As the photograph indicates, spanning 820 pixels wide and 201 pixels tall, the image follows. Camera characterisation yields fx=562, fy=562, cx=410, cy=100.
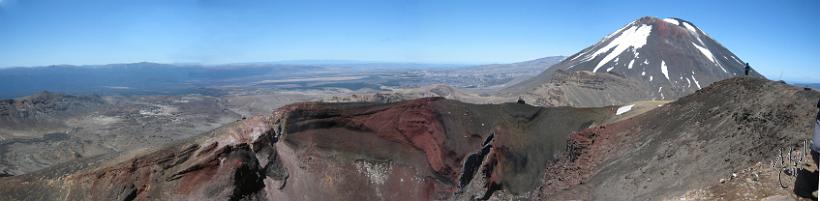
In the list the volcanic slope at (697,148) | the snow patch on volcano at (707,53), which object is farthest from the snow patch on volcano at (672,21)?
the volcanic slope at (697,148)

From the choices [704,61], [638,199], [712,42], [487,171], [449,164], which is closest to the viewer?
[638,199]

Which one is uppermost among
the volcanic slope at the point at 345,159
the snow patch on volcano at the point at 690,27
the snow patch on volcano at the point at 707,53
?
the snow patch on volcano at the point at 690,27

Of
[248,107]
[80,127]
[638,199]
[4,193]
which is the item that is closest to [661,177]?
[638,199]

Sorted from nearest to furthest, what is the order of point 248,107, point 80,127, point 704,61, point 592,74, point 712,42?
point 592,74
point 704,61
point 80,127
point 712,42
point 248,107

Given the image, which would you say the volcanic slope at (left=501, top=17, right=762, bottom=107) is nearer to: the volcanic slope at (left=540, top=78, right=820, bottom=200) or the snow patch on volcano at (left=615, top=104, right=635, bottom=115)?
the snow patch on volcano at (left=615, top=104, right=635, bottom=115)

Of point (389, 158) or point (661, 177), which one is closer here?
point (661, 177)

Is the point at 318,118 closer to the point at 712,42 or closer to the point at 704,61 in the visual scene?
the point at 704,61

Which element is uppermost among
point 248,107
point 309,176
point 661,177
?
point 661,177

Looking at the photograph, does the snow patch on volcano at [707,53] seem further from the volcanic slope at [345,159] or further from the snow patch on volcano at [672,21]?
the volcanic slope at [345,159]
